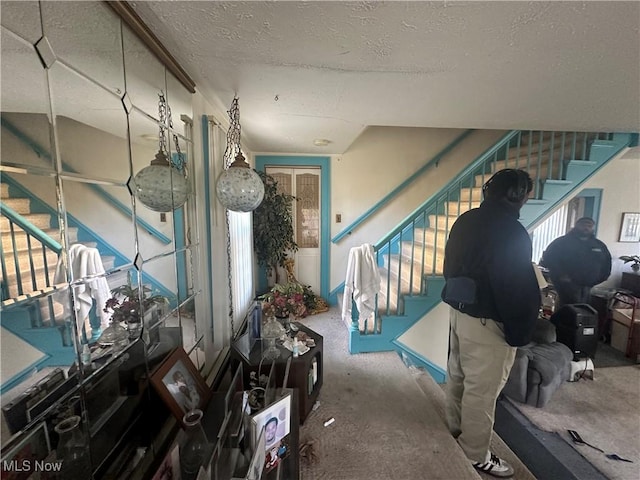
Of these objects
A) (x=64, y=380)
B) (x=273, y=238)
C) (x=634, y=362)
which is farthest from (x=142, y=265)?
(x=634, y=362)

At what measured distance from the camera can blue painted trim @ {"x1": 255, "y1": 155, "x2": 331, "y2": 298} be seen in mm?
3277

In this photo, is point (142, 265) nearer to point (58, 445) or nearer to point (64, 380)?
point (64, 380)

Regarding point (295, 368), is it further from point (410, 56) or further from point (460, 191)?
point (460, 191)

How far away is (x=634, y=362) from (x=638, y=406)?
0.96 m

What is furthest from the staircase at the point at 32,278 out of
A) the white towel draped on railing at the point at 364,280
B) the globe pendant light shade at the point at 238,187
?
the white towel draped on railing at the point at 364,280

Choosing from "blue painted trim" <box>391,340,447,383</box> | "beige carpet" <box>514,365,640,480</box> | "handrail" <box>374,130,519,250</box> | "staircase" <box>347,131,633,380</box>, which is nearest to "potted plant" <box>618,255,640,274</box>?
"beige carpet" <box>514,365,640,480</box>

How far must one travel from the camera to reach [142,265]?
909 millimetres

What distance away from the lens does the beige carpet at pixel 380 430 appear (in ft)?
4.38

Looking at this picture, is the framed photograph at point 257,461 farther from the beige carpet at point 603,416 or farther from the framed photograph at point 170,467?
the beige carpet at point 603,416

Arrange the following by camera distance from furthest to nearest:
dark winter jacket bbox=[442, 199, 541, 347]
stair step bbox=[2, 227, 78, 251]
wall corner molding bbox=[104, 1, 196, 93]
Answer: dark winter jacket bbox=[442, 199, 541, 347]
wall corner molding bbox=[104, 1, 196, 93]
stair step bbox=[2, 227, 78, 251]

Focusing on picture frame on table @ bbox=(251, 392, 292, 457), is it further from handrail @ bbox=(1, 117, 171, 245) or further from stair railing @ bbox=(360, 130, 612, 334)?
stair railing @ bbox=(360, 130, 612, 334)

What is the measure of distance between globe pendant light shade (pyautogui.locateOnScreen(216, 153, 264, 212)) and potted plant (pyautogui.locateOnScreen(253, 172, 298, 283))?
152 cm

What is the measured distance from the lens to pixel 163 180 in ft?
3.28

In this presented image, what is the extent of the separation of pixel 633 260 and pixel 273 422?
4.93 meters
